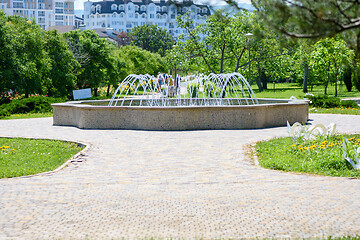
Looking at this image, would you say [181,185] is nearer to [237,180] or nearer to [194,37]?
[237,180]

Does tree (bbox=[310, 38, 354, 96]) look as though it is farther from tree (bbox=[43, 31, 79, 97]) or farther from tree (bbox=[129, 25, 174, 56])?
tree (bbox=[129, 25, 174, 56])

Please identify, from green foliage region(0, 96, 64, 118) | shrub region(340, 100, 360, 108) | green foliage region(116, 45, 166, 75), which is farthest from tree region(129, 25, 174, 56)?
green foliage region(0, 96, 64, 118)

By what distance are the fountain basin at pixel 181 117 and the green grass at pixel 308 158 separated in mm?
3289

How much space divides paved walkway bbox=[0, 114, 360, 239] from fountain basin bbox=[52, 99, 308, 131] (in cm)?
380

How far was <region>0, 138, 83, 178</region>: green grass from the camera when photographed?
8.02 m

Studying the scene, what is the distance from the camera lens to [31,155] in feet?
31.1

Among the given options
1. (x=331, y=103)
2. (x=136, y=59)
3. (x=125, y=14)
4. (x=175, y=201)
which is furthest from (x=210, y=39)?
(x=125, y=14)

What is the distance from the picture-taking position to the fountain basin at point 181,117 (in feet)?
44.8

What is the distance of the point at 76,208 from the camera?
568cm

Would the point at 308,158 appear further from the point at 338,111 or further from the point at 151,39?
the point at 151,39

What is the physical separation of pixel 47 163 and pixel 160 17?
177 meters

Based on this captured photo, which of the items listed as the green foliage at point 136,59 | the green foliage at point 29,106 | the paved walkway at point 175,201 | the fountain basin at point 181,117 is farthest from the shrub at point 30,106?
the green foliage at point 136,59

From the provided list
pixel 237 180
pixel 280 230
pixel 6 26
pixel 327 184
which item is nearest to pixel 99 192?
pixel 237 180

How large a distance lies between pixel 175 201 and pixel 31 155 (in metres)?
4.49
